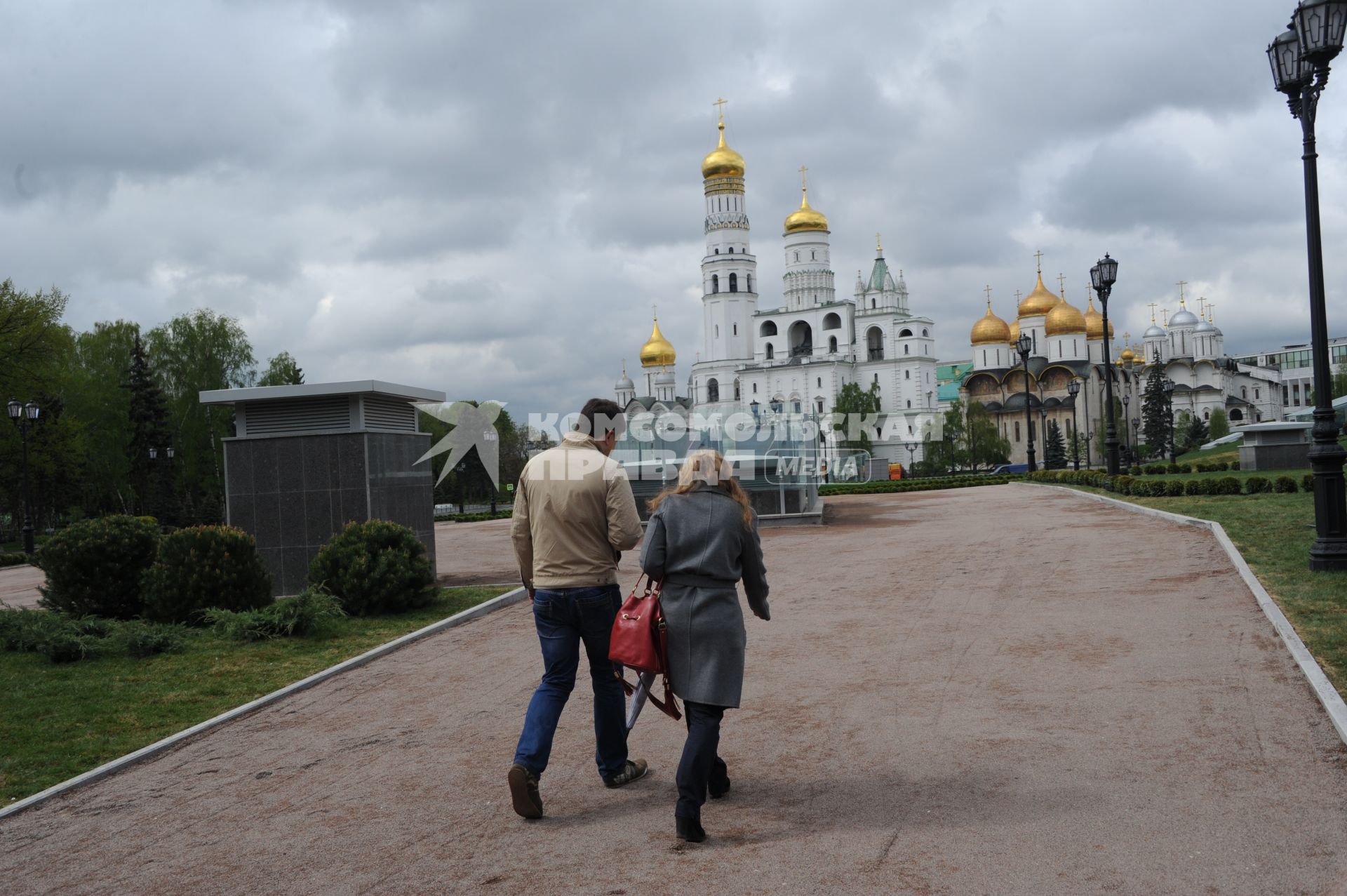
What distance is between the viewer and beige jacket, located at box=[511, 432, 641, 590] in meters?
5.19

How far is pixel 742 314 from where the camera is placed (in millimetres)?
99188

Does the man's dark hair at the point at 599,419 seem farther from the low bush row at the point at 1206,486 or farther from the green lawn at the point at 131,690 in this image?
the low bush row at the point at 1206,486

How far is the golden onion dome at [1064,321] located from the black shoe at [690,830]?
8849 centimetres

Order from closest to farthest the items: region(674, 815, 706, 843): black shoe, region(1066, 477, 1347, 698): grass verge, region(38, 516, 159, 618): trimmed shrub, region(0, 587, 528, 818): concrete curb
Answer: region(674, 815, 706, 843): black shoe, region(0, 587, 528, 818): concrete curb, region(1066, 477, 1347, 698): grass verge, region(38, 516, 159, 618): trimmed shrub

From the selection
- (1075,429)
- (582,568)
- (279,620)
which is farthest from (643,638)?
(1075,429)

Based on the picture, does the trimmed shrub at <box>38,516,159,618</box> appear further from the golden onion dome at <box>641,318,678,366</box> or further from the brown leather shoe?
the golden onion dome at <box>641,318,678,366</box>

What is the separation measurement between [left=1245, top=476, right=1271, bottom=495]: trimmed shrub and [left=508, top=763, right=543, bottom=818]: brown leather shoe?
1935 cm

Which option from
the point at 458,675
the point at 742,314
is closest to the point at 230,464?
the point at 458,675

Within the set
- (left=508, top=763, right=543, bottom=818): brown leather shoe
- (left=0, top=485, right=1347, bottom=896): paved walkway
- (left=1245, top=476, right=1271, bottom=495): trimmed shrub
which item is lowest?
(left=0, top=485, right=1347, bottom=896): paved walkway

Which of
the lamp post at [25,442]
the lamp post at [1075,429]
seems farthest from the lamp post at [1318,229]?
the lamp post at [1075,429]

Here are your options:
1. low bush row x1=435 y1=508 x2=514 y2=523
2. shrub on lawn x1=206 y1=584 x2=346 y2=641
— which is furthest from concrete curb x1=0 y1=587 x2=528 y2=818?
low bush row x1=435 y1=508 x2=514 y2=523

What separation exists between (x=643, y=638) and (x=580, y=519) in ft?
2.41

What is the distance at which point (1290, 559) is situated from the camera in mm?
11250

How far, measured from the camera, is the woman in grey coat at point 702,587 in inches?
181
